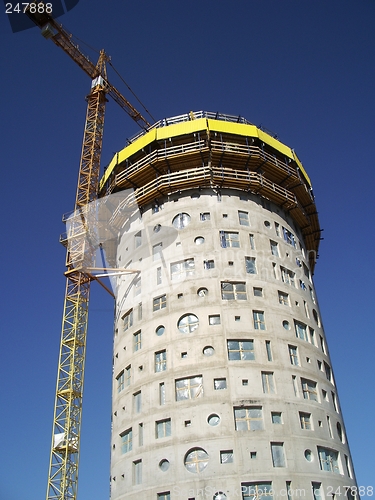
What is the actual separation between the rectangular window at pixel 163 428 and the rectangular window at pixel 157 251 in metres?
12.9

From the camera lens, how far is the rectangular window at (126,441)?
1372 inches

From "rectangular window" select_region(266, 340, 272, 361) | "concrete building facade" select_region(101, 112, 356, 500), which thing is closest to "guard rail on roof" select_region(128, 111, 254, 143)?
"concrete building facade" select_region(101, 112, 356, 500)

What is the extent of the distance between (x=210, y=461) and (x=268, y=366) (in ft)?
24.5

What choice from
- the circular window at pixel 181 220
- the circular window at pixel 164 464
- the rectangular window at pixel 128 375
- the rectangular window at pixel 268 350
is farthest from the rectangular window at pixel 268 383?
the circular window at pixel 181 220

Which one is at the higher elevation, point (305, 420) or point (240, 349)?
point (240, 349)

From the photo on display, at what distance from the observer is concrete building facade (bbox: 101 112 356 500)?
31359mm

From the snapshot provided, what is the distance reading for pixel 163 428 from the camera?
1309 inches

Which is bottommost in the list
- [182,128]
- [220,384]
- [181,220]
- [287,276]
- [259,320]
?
[220,384]

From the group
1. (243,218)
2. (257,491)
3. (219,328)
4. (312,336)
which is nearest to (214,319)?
(219,328)

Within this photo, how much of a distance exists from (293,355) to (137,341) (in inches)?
457

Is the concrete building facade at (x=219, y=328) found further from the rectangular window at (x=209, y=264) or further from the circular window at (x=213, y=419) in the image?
the rectangular window at (x=209, y=264)

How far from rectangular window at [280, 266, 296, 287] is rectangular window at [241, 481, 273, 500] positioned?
15452mm

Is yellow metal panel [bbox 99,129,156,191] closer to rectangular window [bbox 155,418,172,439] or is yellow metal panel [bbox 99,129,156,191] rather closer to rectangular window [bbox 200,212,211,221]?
rectangular window [bbox 200,212,211,221]

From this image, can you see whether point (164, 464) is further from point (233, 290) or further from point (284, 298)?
point (284, 298)
